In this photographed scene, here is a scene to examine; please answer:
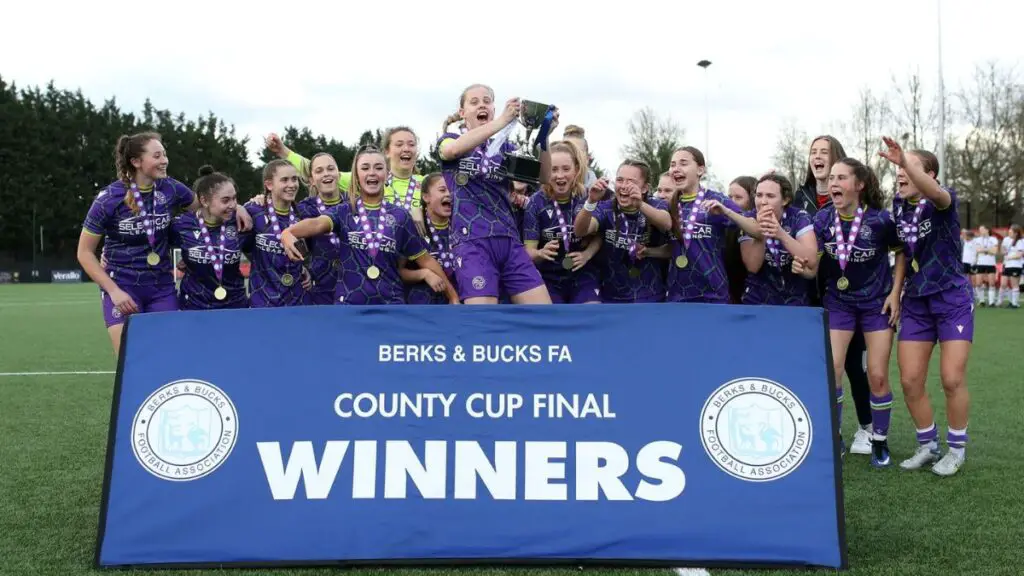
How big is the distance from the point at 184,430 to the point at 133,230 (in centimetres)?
234

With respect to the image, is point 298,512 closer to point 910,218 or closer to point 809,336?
point 809,336

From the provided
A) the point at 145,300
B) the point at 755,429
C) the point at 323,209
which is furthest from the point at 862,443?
the point at 145,300

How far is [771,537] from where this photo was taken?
3676 millimetres

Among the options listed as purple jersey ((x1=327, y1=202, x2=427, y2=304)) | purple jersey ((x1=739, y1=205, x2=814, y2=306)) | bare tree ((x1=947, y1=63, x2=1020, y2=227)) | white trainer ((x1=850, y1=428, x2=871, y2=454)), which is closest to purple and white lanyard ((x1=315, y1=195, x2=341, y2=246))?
purple jersey ((x1=327, y1=202, x2=427, y2=304))

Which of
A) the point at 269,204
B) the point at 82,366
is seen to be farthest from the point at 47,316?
the point at 269,204

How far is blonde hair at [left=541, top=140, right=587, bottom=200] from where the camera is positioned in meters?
5.76

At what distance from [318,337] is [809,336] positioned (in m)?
2.15

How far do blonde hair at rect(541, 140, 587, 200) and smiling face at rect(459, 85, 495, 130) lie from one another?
0.86 m

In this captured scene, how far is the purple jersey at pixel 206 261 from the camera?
233 inches

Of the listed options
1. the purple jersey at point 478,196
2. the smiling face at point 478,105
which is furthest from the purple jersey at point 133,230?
the smiling face at point 478,105

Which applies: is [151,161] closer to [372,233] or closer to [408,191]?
[372,233]

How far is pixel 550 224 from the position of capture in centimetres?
575

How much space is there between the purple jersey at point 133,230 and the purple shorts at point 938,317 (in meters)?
4.81

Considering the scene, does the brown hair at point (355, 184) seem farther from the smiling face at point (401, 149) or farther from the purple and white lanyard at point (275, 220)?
the purple and white lanyard at point (275, 220)
